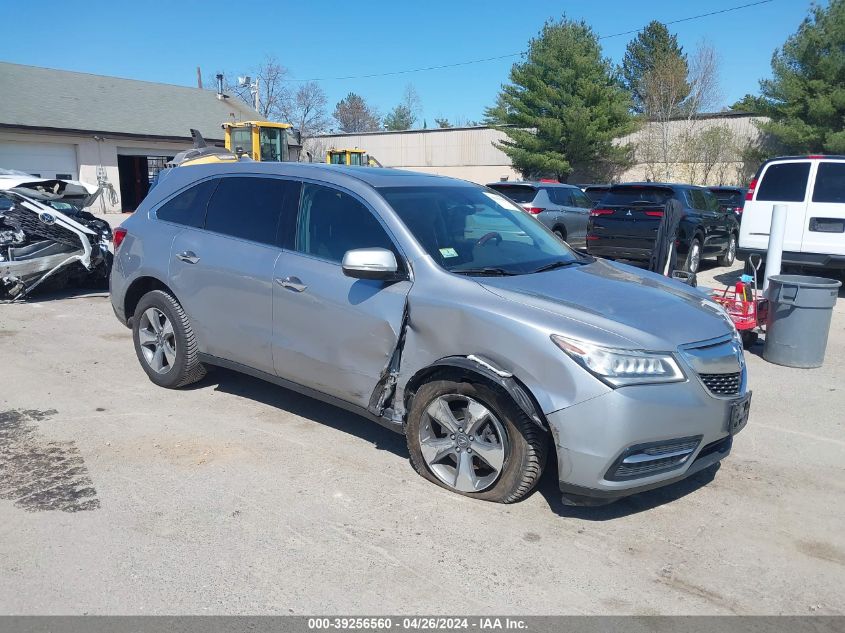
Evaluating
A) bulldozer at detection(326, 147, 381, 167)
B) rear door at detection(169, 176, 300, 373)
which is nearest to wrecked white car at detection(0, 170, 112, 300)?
rear door at detection(169, 176, 300, 373)

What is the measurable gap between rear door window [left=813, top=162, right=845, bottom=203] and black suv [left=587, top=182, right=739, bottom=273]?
2676 mm

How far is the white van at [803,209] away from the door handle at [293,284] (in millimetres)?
8041

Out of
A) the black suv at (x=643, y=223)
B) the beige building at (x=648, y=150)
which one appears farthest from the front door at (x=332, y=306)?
the beige building at (x=648, y=150)

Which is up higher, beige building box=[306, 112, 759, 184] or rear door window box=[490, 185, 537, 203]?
beige building box=[306, 112, 759, 184]

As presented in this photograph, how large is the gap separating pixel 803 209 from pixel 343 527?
927cm

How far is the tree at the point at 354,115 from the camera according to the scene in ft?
322

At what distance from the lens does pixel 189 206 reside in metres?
5.59

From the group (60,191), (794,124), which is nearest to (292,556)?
(60,191)

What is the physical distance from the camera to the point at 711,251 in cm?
1423

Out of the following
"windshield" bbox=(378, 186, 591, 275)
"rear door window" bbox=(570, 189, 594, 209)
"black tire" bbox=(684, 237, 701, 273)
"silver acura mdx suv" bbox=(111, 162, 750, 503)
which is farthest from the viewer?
"rear door window" bbox=(570, 189, 594, 209)

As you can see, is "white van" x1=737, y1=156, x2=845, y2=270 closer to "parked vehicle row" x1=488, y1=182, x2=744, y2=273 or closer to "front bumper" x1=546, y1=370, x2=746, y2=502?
"parked vehicle row" x1=488, y1=182, x2=744, y2=273

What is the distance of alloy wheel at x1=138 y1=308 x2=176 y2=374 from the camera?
5.69m

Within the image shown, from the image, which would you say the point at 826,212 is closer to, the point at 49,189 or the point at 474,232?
the point at 474,232

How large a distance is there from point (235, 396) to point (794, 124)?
32932mm
